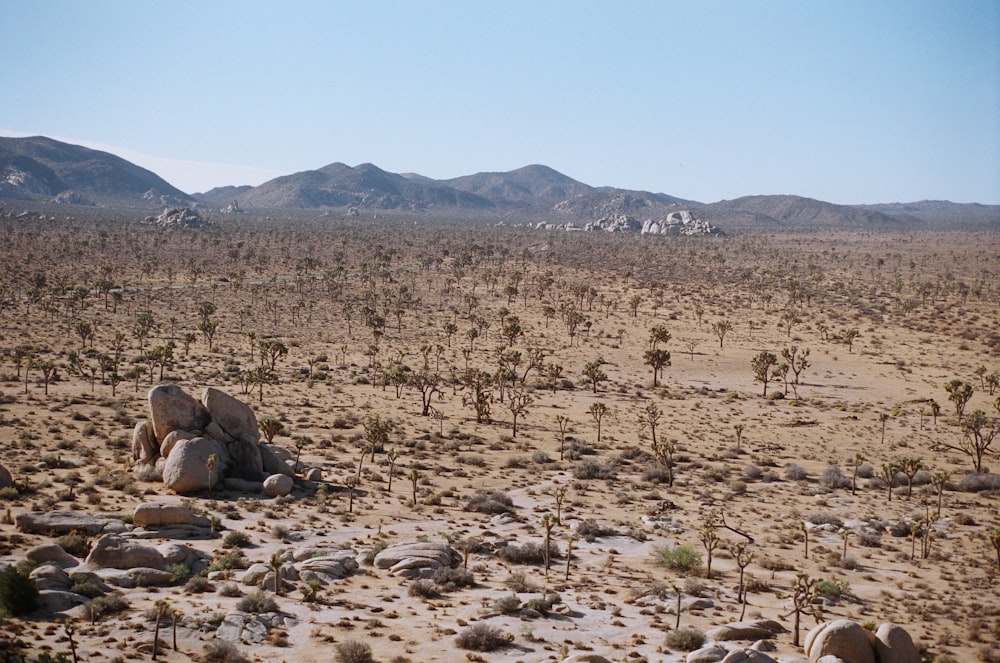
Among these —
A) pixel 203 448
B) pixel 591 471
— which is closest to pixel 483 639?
pixel 203 448

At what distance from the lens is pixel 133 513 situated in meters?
31.8

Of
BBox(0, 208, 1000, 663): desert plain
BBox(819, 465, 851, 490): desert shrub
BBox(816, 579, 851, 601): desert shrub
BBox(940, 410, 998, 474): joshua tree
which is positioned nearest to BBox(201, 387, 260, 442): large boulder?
BBox(0, 208, 1000, 663): desert plain

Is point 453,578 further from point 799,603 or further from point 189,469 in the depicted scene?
point 189,469

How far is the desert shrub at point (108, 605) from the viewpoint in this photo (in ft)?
75.8

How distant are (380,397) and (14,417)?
25.1m

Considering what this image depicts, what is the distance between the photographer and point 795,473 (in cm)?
4525

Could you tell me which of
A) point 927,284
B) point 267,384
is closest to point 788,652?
point 267,384

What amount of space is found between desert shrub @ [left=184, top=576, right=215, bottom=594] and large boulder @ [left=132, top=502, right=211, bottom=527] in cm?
532

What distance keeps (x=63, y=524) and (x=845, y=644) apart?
27593mm

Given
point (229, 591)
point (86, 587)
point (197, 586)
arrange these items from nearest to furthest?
point (86, 587), point (229, 591), point (197, 586)

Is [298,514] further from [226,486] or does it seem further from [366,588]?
[366,588]

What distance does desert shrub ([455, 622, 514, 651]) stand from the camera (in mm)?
23203

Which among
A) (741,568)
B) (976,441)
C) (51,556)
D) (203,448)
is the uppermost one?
(976,441)

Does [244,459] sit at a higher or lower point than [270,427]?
lower
